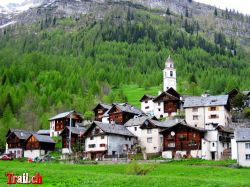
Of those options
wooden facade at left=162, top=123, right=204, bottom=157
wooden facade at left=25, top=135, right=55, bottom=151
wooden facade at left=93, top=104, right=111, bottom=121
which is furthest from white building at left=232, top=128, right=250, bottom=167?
wooden facade at left=93, top=104, right=111, bottom=121

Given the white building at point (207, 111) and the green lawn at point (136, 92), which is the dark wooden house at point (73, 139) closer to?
the white building at point (207, 111)

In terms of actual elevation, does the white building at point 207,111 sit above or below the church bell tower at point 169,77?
below

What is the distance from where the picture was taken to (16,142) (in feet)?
352

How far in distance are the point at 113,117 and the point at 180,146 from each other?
30352mm

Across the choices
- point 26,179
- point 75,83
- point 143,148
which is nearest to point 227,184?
point 26,179

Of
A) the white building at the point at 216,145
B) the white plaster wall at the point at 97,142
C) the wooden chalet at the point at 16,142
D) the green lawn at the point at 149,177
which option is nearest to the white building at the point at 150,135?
the white plaster wall at the point at 97,142

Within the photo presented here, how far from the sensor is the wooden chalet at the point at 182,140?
3346 inches

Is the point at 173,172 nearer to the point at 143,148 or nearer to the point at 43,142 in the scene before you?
the point at 143,148

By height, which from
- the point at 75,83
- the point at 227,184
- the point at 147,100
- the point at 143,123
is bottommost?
the point at 227,184

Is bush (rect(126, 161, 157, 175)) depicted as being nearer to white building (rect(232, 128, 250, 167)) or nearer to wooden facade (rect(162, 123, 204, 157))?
white building (rect(232, 128, 250, 167))

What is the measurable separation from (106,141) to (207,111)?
76.0ft

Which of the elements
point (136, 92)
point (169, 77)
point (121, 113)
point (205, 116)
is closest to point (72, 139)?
point (121, 113)

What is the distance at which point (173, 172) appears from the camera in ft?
200

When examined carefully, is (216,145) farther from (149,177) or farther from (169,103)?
(149,177)
